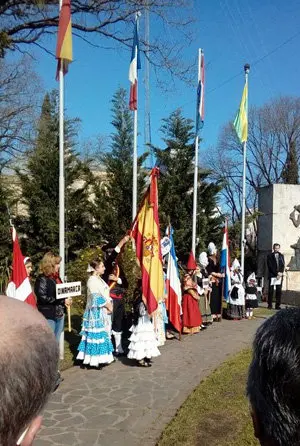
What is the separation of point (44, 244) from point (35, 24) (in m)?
9.65

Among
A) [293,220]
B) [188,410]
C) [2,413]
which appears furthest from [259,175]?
[2,413]

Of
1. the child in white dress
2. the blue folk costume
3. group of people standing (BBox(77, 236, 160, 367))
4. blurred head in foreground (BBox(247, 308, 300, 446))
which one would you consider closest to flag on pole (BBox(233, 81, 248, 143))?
group of people standing (BBox(77, 236, 160, 367))

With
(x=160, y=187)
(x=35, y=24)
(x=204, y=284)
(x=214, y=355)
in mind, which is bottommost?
(x=214, y=355)

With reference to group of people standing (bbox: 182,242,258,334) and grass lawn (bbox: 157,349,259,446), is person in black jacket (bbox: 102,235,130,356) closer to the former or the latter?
grass lawn (bbox: 157,349,259,446)

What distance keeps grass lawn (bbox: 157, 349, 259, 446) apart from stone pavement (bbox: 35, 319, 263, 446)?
0.18 metres

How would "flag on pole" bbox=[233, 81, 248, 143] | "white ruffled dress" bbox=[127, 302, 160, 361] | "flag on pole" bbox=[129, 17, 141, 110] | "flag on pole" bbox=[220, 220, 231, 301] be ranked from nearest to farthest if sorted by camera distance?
"white ruffled dress" bbox=[127, 302, 160, 361] → "flag on pole" bbox=[129, 17, 141, 110] → "flag on pole" bbox=[220, 220, 231, 301] → "flag on pole" bbox=[233, 81, 248, 143]

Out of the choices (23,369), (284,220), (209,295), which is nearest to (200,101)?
(209,295)

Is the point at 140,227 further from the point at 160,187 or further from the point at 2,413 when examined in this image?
the point at 160,187

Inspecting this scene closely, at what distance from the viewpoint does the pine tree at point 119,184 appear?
62.2 ft

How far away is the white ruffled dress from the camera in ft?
24.9

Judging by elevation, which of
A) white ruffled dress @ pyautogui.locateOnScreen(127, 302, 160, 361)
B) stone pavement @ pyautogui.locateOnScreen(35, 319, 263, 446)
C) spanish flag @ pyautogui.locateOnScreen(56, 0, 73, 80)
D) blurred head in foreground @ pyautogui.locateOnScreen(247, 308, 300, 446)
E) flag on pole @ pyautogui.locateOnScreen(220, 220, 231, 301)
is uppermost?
spanish flag @ pyautogui.locateOnScreen(56, 0, 73, 80)

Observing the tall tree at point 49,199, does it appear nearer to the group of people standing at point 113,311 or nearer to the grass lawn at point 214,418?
the group of people standing at point 113,311

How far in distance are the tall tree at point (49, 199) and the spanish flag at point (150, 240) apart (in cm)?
→ 1106

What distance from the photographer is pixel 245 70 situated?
15.9 metres
